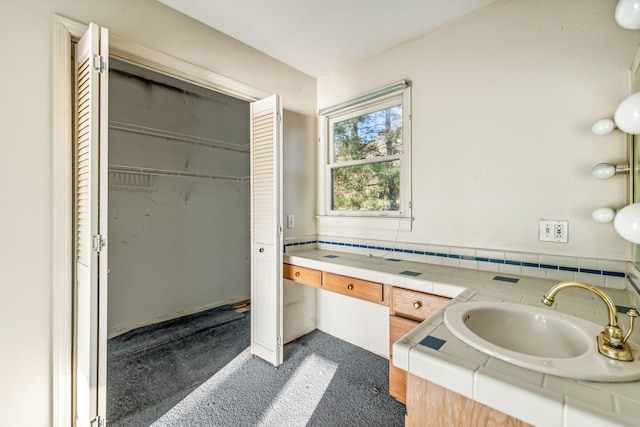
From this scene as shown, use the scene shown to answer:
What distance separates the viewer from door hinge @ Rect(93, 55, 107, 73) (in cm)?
129

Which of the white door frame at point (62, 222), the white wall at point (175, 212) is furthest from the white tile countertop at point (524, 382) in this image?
the white wall at point (175, 212)

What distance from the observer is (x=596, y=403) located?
53 centimetres

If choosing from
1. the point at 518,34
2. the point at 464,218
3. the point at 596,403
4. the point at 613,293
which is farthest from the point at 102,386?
the point at 518,34

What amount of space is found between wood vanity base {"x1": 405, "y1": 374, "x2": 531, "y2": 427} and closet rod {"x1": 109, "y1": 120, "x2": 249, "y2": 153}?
304 cm

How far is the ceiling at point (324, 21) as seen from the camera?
170 centimetres

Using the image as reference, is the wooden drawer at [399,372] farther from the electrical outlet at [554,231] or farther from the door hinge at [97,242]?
the door hinge at [97,242]

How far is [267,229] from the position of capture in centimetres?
212

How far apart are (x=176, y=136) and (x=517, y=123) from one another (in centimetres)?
298

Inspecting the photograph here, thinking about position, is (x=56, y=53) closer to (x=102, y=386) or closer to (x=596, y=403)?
(x=102, y=386)

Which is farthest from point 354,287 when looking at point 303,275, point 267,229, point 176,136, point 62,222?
point 176,136

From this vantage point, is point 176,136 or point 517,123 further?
point 176,136

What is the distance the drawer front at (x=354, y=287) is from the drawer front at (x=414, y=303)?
0.10 m

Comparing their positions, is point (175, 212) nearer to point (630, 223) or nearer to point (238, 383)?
point (238, 383)

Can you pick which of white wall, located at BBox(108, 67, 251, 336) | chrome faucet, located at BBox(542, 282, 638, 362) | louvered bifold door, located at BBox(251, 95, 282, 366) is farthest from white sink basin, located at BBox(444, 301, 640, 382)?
white wall, located at BBox(108, 67, 251, 336)
